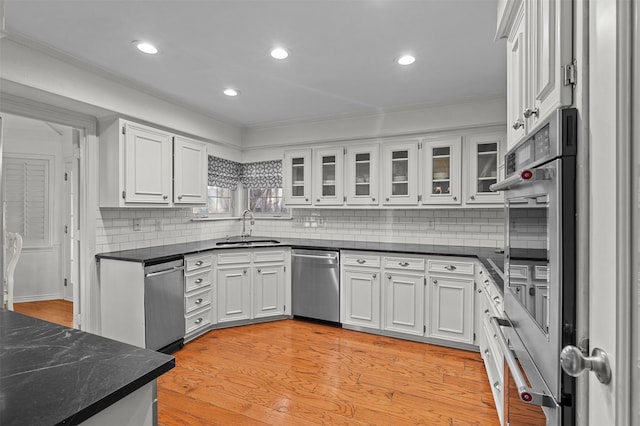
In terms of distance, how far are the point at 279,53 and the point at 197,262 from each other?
2.25 meters

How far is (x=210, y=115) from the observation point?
13.8ft

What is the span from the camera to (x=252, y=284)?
3.94 metres

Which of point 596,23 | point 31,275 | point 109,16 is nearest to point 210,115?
point 109,16

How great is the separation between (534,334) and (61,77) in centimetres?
348

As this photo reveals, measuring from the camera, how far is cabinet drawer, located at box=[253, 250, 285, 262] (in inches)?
156

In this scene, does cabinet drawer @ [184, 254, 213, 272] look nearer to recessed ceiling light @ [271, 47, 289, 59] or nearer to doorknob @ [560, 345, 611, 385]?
recessed ceiling light @ [271, 47, 289, 59]

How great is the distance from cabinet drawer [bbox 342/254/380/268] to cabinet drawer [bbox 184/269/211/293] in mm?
1548

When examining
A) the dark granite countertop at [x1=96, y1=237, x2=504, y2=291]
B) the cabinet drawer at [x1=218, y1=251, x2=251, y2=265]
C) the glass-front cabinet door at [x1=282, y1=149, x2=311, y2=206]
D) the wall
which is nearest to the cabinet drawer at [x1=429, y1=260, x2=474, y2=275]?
the dark granite countertop at [x1=96, y1=237, x2=504, y2=291]

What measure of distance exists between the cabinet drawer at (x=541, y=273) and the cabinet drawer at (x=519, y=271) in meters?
0.10

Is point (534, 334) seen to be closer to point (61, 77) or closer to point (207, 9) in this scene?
point (207, 9)

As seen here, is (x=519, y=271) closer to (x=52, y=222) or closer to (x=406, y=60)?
(x=406, y=60)

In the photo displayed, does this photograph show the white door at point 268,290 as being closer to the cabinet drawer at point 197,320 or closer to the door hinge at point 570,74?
the cabinet drawer at point 197,320

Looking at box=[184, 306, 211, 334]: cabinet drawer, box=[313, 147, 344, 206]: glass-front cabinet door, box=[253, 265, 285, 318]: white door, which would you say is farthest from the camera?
box=[313, 147, 344, 206]: glass-front cabinet door

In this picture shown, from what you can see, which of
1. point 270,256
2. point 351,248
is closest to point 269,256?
point 270,256
